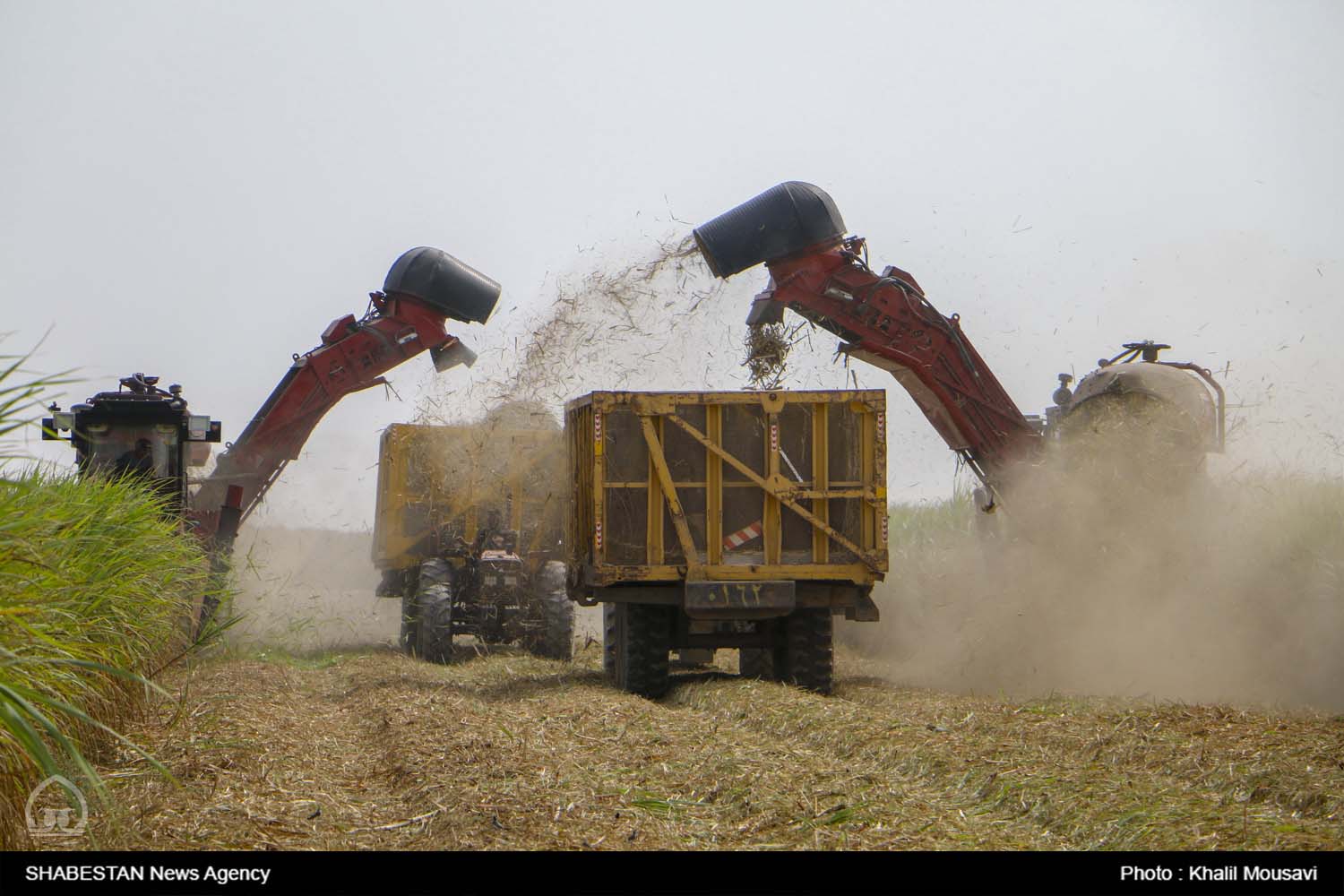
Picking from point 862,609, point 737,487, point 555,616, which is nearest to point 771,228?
point 737,487

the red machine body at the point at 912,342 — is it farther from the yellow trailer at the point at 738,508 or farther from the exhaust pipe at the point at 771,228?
the yellow trailer at the point at 738,508

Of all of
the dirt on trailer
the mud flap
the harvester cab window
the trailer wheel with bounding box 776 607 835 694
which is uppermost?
the harvester cab window

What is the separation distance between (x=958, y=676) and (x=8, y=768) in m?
11.4

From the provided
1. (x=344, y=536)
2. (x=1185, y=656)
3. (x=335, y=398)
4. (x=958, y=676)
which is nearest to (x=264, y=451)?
(x=335, y=398)

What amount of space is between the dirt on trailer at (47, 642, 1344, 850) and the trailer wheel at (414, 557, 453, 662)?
15.7 feet

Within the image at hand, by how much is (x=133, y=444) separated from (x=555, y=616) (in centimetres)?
519

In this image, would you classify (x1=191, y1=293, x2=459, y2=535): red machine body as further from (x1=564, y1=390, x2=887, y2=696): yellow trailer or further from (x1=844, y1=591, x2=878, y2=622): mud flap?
(x1=844, y1=591, x2=878, y2=622): mud flap

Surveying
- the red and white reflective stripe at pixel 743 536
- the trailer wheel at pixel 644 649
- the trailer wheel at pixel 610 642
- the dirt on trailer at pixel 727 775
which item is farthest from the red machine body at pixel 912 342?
the dirt on trailer at pixel 727 775

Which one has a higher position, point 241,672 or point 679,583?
point 679,583

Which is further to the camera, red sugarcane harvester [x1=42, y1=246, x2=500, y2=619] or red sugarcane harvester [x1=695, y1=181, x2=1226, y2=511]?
red sugarcane harvester [x1=42, y1=246, x2=500, y2=619]

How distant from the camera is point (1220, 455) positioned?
1511cm

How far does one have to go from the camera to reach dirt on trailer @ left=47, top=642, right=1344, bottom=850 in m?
6.33

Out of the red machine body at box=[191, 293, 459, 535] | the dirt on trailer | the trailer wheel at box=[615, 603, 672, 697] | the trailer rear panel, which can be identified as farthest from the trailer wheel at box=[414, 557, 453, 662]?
the dirt on trailer
